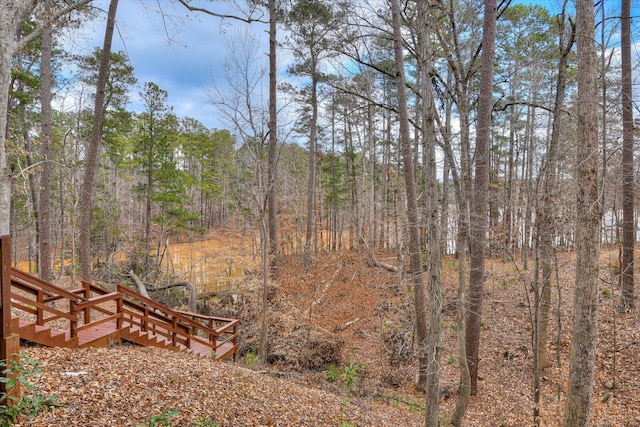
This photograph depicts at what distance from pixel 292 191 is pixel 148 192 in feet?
27.9

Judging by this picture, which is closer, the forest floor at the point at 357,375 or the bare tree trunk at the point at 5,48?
the bare tree trunk at the point at 5,48

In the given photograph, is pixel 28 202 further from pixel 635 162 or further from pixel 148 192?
pixel 635 162

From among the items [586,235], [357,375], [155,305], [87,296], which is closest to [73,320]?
[87,296]

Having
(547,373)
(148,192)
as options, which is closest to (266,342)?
(547,373)

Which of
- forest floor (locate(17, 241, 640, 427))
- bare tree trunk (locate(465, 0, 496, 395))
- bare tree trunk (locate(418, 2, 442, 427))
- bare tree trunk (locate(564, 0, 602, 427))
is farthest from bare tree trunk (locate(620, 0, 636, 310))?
bare tree trunk (locate(418, 2, 442, 427))

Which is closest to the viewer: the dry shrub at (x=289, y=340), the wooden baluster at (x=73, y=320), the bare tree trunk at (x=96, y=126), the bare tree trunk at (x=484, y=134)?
the wooden baluster at (x=73, y=320)

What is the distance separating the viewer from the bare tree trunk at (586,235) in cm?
496

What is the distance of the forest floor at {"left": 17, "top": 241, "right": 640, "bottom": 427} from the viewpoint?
13.6ft

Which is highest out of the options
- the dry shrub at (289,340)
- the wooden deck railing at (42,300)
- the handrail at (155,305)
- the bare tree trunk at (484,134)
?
the bare tree trunk at (484,134)

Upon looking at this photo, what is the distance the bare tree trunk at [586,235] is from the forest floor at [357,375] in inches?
88.1

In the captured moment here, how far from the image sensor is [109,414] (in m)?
3.63

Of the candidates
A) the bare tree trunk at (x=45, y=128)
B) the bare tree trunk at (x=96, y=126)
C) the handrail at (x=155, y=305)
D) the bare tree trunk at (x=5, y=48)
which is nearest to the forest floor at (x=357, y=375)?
the handrail at (x=155, y=305)

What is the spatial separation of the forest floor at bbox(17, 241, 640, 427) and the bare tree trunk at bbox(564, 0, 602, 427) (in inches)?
88.1

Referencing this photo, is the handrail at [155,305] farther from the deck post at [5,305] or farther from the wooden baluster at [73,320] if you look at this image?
the deck post at [5,305]
